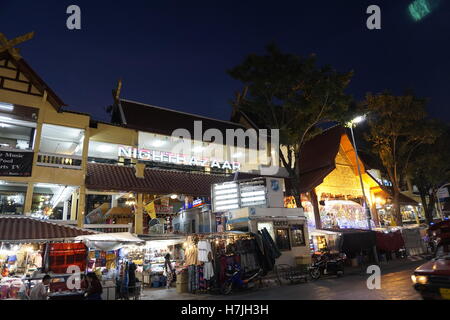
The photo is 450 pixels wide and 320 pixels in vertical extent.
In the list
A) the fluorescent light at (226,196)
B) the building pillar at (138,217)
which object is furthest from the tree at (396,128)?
the building pillar at (138,217)

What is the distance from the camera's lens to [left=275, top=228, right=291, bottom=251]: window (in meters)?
18.0

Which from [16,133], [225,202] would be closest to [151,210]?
[225,202]

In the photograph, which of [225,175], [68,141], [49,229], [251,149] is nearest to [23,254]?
[49,229]

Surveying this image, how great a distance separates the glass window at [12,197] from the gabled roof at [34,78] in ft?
17.3

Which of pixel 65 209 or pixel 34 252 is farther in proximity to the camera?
pixel 65 209

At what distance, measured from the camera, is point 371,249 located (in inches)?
888

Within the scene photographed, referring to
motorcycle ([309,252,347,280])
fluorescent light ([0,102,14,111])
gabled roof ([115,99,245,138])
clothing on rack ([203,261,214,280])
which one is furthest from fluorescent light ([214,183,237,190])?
fluorescent light ([0,102,14,111])

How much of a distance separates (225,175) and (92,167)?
31.9ft

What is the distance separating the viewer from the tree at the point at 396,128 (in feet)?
81.1

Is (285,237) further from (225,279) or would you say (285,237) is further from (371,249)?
(371,249)

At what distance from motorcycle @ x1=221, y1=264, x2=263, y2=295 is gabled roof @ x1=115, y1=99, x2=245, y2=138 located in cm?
1091

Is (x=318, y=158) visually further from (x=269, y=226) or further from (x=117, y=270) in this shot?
(x=117, y=270)

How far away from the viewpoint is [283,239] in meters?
18.3

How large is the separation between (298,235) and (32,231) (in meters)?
14.9
